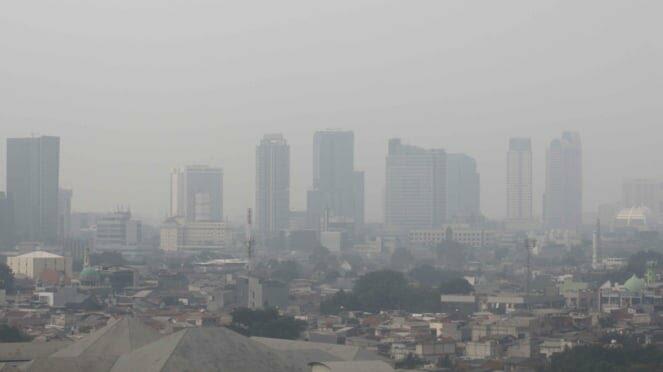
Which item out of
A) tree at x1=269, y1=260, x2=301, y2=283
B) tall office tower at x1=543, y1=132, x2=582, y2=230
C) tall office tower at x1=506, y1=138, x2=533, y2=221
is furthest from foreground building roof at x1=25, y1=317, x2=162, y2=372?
tall office tower at x1=543, y1=132, x2=582, y2=230

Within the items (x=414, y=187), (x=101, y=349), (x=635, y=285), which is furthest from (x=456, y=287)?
(x=414, y=187)

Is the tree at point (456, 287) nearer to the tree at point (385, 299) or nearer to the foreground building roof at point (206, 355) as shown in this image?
the tree at point (385, 299)

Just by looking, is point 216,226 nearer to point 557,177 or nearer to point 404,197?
point 404,197

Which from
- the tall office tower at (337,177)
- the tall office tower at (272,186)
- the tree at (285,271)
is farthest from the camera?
the tall office tower at (337,177)

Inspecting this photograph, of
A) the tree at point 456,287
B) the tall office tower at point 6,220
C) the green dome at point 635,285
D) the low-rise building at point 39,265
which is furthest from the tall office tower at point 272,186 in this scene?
the green dome at point 635,285

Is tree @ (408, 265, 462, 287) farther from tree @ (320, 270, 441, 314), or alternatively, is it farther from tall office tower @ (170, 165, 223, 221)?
tall office tower @ (170, 165, 223, 221)
